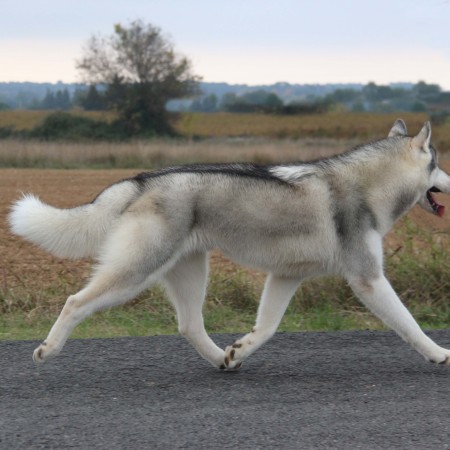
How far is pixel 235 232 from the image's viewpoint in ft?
21.2

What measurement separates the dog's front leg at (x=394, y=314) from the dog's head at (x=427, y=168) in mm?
855

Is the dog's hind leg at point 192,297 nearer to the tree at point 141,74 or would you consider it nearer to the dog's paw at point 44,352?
the dog's paw at point 44,352

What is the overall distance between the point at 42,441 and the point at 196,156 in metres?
26.9

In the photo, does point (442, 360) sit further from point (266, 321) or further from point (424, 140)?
point (424, 140)

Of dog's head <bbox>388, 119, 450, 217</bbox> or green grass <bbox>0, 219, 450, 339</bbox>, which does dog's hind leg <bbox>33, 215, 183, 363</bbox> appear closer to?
dog's head <bbox>388, 119, 450, 217</bbox>

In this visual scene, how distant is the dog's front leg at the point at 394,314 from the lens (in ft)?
21.1

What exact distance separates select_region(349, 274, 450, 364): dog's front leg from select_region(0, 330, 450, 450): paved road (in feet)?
0.47

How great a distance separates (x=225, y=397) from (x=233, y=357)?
722 millimetres

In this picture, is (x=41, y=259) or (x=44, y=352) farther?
(x=41, y=259)

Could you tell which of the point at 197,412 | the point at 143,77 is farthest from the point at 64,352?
the point at 143,77

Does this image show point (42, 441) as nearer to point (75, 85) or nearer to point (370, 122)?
point (370, 122)

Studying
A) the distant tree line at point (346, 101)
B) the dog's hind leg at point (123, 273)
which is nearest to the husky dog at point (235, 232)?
the dog's hind leg at point (123, 273)

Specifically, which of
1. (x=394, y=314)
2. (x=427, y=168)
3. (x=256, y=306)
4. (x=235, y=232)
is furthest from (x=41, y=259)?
(x=394, y=314)

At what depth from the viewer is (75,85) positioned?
4131cm
